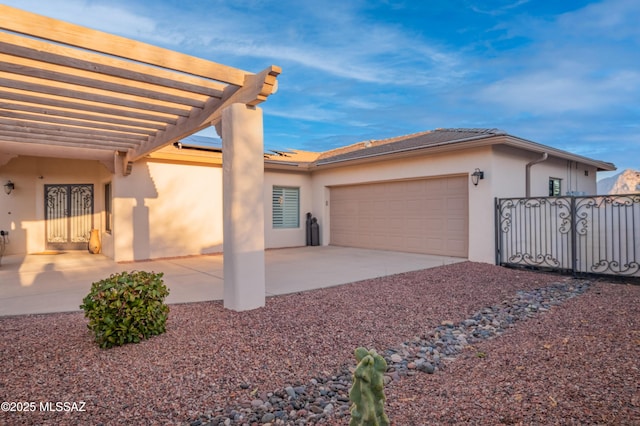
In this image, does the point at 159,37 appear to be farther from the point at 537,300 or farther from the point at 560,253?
the point at 560,253

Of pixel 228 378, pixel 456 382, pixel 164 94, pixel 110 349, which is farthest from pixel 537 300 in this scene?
pixel 164 94

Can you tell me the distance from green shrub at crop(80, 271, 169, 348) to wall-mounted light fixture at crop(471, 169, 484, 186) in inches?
314

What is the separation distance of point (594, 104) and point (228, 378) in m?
19.5

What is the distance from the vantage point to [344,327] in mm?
4352

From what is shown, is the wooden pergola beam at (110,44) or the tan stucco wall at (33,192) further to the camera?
the tan stucco wall at (33,192)

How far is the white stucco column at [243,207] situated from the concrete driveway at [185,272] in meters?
0.92

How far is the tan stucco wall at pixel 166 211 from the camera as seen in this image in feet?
31.8

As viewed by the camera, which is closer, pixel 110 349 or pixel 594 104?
pixel 110 349

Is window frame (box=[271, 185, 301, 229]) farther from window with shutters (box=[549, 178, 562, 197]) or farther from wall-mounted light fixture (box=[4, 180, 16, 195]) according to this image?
window with shutters (box=[549, 178, 562, 197])

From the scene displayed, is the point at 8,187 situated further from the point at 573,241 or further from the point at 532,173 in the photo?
the point at 532,173

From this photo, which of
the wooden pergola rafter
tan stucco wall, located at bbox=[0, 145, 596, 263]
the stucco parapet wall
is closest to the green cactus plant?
the wooden pergola rafter

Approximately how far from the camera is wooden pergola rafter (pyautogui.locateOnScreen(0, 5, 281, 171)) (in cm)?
358

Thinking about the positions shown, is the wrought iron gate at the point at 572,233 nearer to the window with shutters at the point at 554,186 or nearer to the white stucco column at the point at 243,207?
the window with shutters at the point at 554,186

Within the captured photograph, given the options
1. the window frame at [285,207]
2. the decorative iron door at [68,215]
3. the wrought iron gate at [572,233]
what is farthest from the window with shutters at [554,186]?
the decorative iron door at [68,215]
